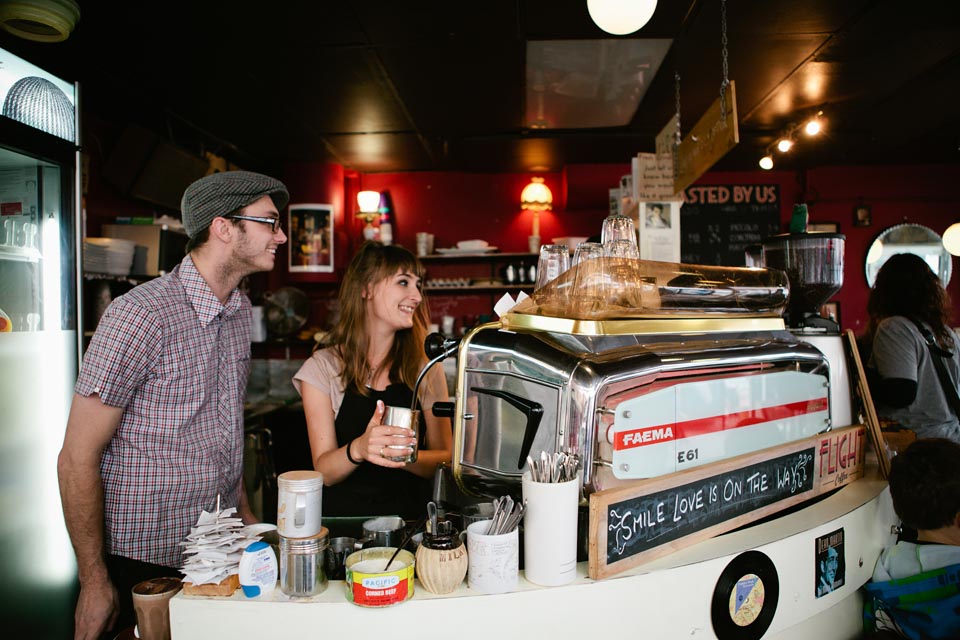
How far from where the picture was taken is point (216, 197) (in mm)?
1792

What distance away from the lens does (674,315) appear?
4.71 feet

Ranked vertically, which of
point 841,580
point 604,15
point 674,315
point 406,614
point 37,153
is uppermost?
point 604,15

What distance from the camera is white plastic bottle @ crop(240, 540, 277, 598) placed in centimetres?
104

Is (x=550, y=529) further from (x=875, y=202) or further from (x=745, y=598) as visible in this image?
(x=875, y=202)

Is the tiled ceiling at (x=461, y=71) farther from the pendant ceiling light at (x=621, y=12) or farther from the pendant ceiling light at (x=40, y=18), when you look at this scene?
the pendant ceiling light at (x=621, y=12)

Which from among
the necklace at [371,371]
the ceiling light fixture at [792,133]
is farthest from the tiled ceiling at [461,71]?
the necklace at [371,371]

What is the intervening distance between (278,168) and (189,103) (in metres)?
1.91

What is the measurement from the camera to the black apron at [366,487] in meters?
1.90

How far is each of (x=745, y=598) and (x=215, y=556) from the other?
993mm

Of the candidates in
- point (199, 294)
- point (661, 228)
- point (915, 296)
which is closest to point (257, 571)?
point (199, 294)

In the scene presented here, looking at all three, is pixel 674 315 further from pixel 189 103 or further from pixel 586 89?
pixel 189 103

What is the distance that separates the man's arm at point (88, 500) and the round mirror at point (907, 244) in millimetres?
7100

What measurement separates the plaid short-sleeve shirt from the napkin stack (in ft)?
1.88

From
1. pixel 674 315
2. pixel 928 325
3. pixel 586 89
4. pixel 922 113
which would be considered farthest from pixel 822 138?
pixel 674 315
